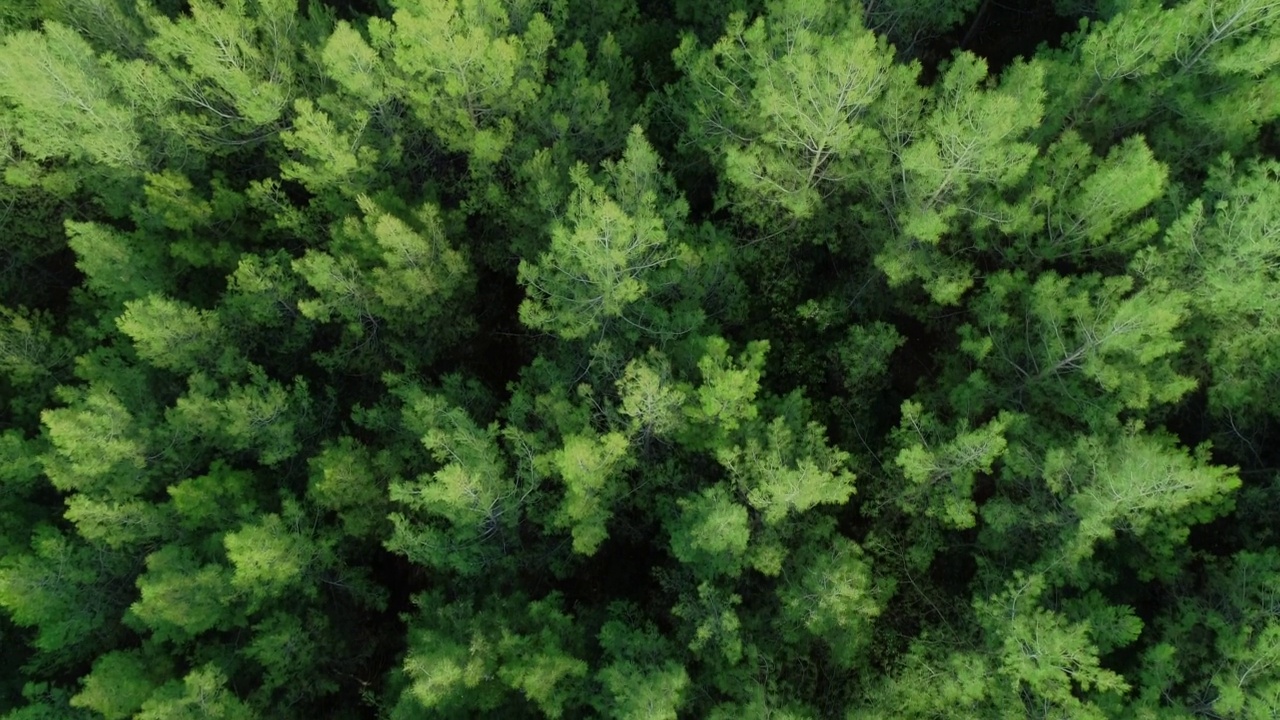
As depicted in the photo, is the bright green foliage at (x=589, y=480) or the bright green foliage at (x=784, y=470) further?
the bright green foliage at (x=589, y=480)

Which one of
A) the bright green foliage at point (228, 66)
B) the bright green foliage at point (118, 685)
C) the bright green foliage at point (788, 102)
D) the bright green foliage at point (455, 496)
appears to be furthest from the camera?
the bright green foliage at point (228, 66)

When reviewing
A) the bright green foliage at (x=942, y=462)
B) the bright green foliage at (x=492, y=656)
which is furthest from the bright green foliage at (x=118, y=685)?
the bright green foliage at (x=942, y=462)

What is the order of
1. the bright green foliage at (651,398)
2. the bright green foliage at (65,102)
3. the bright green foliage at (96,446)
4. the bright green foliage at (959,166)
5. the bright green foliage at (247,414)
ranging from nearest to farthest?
the bright green foliage at (959,166)
the bright green foliage at (651,398)
the bright green foliage at (96,446)
the bright green foliage at (65,102)
the bright green foliage at (247,414)

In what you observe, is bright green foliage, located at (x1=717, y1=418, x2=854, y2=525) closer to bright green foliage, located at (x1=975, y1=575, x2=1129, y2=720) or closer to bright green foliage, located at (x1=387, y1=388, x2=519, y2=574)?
bright green foliage, located at (x1=975, y1=575, x2=1129, y2=720)

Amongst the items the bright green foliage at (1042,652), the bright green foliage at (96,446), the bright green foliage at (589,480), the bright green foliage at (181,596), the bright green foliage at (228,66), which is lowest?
the bright green foliage at (1042,652)

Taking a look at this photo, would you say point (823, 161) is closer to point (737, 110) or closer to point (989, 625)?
point (737, 110)

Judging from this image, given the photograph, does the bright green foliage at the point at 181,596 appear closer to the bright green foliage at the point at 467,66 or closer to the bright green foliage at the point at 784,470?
the bright green foliage at the point at 467,66

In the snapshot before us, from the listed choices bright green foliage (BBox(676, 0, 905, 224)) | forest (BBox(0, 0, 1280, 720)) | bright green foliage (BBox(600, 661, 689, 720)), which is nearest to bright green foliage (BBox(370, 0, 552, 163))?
forest (BBox(0, 0, 1280, 720))

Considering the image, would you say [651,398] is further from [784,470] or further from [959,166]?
[959,166]

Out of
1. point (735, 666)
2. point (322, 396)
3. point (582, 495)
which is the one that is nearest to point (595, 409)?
point (582, 495)
